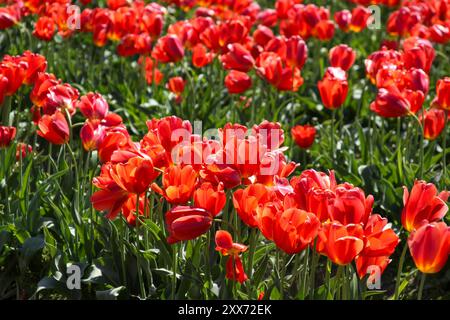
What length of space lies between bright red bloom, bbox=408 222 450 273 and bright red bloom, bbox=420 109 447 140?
6.00ft

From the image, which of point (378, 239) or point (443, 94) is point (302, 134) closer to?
point (443, 94)

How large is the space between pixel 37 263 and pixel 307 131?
150 cm

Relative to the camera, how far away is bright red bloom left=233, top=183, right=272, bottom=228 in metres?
2.47

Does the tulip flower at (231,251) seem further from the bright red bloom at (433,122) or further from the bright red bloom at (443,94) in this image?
the bright red bloom at (433,122)

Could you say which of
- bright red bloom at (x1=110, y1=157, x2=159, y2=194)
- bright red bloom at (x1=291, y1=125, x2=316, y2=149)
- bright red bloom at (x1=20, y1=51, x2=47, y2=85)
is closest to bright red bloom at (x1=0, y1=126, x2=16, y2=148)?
bright red bloom at (x1=20, y1=51, x2=47, y2=85)

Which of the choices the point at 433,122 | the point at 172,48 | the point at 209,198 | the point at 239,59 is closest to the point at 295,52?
the point at 239,59

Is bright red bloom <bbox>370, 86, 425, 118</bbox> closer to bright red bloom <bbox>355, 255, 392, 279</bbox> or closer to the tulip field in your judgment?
the tulip field

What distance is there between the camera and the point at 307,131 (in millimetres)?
4324

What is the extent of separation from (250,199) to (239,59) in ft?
6.70

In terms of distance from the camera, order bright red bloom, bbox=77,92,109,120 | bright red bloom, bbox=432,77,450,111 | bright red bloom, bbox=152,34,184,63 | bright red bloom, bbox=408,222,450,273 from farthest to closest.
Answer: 1. bright red bloom, bbox=152,34,184,63
2. bright red bloom, bbox=432,77,450,111
3. bright red bloom, bbox=77,92,109,120
4. bright red bloom, bbox=408,222,450,273

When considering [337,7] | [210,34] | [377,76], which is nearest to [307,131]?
[377,76]

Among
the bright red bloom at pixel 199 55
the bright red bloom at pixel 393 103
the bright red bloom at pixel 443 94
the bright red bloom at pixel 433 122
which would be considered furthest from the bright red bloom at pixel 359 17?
the bright red bloom at pixel 393 103
